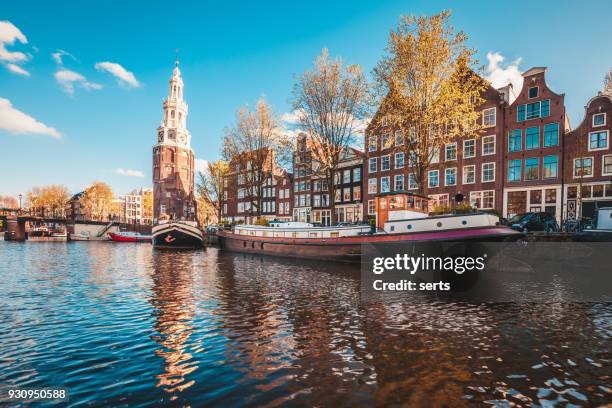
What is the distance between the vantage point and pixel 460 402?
565 centimetres

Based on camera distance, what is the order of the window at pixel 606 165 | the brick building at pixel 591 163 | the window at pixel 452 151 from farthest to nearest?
the window at pixel 452 151 → the brick building at pixel 591 163 → the window at pixel 606 165

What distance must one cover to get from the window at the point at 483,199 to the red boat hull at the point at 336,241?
24050mm

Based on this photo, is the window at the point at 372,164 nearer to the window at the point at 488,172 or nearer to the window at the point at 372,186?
the window at the point at 372,186

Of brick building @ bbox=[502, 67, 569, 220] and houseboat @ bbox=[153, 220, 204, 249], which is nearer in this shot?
brick building @ bbox=[502, 67, 569, 220]

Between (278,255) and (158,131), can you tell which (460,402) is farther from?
(158,131)

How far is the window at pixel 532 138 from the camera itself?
1427 inches

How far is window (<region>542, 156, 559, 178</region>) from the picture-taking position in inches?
1373

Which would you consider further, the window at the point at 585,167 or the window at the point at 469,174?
the window at the point at 469,174

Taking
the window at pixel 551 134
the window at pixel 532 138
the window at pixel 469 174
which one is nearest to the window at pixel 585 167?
the window at pixel 551 134

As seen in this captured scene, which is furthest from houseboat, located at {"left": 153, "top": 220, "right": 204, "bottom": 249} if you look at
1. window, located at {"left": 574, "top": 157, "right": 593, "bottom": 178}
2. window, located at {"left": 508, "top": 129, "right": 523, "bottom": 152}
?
window, located at {"left": 574, "top": 157, "right": 593, "bottom": 178}

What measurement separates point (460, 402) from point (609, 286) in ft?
55.8

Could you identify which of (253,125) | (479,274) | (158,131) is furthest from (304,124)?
(158,131)

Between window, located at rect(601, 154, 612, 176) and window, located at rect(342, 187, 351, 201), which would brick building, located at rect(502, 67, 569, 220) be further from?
window, located at rect(342, 187, 351, 201)

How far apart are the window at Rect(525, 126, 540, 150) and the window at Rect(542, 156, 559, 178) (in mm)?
1873
